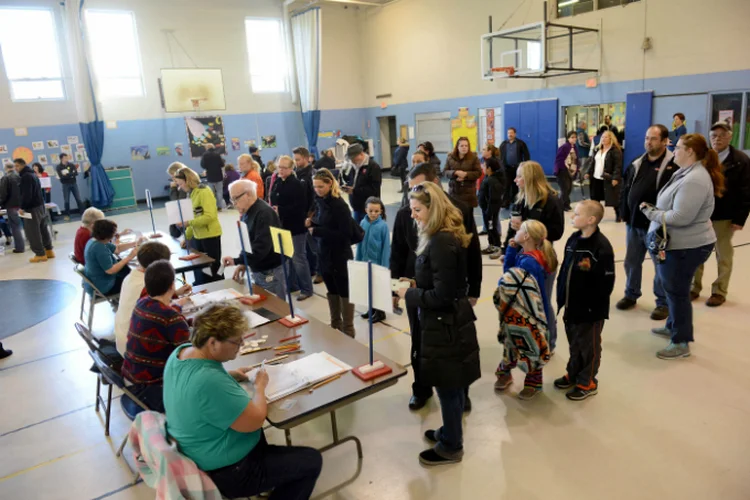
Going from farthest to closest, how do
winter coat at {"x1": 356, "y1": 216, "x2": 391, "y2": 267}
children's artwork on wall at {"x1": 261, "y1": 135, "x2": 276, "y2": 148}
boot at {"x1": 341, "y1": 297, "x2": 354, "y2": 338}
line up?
children's artwork on wall at {"x1": 261, "y1": 135, "x2": 276, "y2": 148} → winter coat at {"x1": 356, "y1": 216, "x2": 391, "y2": 267} → boot at {"x1": 341, "y1": 297, "x2": 354, "y2": 338}

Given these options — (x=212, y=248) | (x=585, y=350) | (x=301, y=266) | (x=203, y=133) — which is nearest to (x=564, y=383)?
(x=585, y=350)

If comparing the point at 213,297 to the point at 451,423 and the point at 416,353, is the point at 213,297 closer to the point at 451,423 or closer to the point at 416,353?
the point at 416,353

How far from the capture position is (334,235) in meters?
4.05

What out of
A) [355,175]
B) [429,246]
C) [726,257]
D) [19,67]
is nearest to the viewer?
[429,246]

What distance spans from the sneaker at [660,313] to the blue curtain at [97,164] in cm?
1243

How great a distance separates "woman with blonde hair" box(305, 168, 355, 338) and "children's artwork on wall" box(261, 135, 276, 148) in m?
11.9

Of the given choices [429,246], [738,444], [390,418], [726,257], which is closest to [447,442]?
[390,418]

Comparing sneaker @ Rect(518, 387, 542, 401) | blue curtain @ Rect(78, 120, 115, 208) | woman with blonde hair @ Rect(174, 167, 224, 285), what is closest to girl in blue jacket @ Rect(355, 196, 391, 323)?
sneaker @ Rect(518, 387, 542, 401)

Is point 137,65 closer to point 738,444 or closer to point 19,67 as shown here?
point 19,67

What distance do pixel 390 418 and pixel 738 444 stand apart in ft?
6.30

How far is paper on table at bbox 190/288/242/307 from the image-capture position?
3.43 m

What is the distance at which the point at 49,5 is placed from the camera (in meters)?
12.0

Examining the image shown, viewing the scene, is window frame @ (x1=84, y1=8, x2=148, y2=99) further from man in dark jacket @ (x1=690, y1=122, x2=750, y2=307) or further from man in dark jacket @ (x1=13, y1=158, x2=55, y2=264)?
man in dark jacket @ (x1=690, y1=122, x2=750, y2=307)

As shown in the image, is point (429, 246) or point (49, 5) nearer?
point (429, 246)
